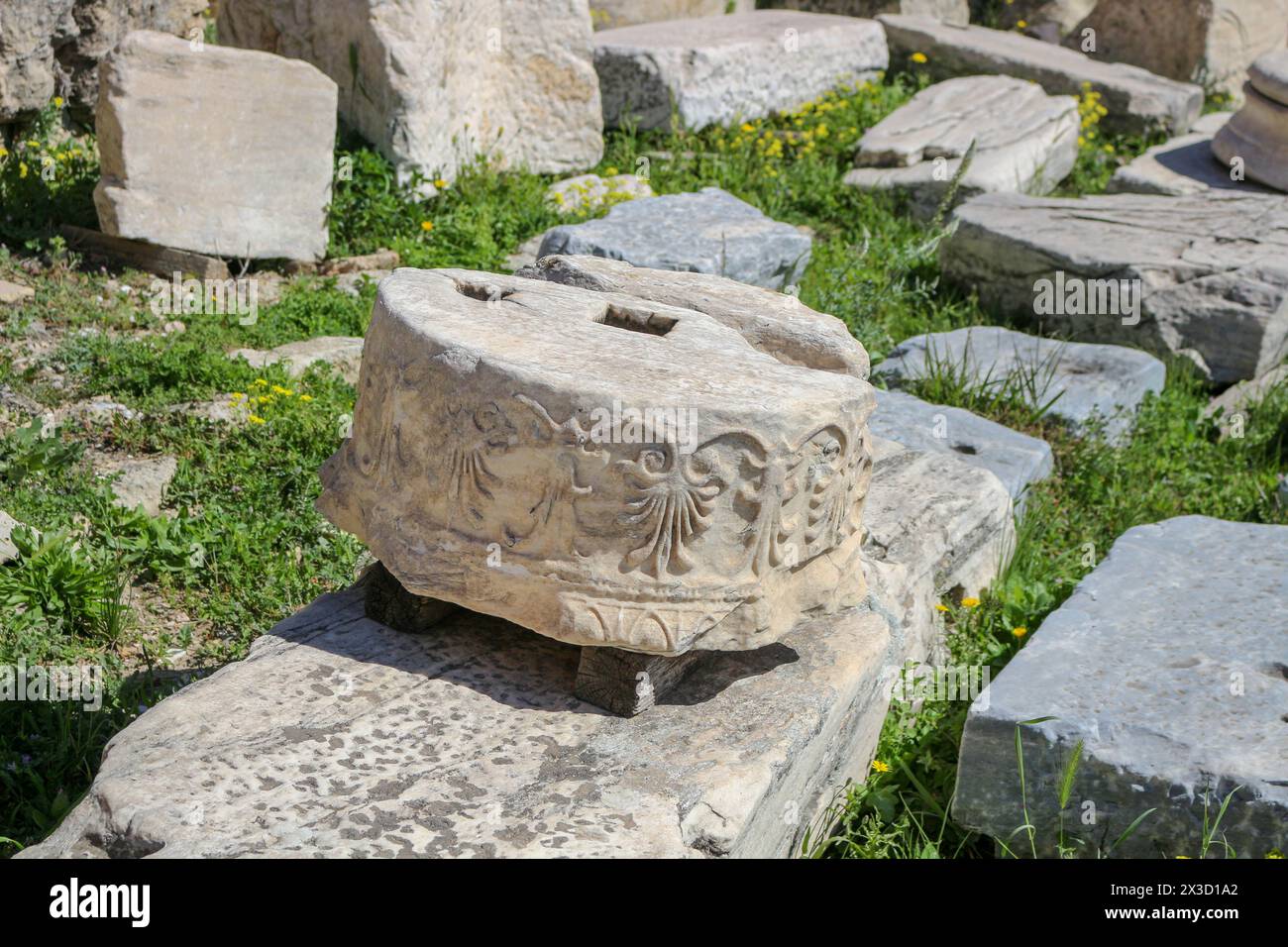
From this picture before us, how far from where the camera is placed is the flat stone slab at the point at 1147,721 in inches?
123

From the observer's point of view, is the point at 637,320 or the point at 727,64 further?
the point at 727,64

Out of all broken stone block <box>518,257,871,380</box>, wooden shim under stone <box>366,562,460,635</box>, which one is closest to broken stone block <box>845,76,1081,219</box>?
broken stone block <box>518,257,871,380</box>

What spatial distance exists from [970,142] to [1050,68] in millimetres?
1890

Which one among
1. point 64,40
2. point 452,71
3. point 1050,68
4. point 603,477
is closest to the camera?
point 603,477

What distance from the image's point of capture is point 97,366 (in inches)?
198

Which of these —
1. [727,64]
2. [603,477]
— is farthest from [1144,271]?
[603,477]

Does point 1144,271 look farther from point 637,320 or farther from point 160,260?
point 160,260

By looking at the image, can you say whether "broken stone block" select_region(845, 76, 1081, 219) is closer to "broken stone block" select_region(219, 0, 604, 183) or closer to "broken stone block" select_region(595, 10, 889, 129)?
"broken stone block" select_region(595, 10, 889, 129)

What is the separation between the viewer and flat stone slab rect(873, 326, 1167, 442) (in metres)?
5.61

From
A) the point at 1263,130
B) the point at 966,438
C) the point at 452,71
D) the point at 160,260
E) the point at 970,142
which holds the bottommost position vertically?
the point at 966,438

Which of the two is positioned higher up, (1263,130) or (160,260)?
(1263,130)

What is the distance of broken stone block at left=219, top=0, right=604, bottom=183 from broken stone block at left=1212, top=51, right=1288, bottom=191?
3941 mm

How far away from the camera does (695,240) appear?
5793mm

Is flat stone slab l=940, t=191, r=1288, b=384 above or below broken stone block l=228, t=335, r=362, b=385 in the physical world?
above
